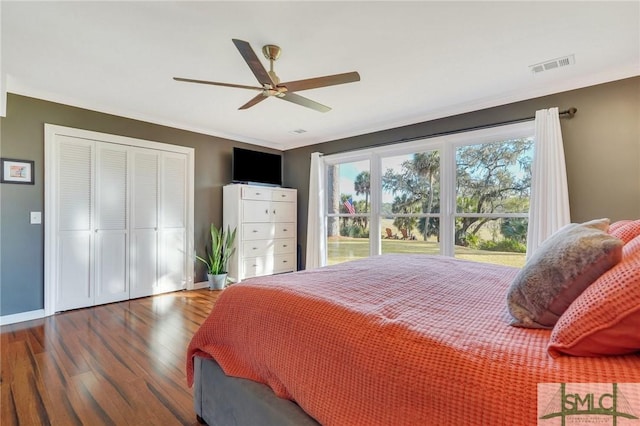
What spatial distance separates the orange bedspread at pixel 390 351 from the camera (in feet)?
2.39

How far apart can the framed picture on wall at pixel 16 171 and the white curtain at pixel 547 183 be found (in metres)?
5.19

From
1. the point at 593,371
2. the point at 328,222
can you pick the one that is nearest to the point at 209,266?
the point at 328,222

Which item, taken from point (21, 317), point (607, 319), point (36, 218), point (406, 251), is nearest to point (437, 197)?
point (406, 251)

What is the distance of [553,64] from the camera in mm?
2541

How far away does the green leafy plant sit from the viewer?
4.38 m

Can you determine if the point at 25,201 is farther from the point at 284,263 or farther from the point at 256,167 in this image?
the point at 284,263

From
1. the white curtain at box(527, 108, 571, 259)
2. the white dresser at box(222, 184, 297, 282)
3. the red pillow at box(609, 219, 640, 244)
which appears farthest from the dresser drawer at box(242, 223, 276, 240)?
the red pillow at box(609, 219, 640, 244)

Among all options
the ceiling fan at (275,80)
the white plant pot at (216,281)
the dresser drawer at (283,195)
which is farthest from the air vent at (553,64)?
the white plant pot at (216,281)

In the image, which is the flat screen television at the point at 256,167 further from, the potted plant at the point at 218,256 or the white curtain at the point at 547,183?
the white curtain at the point at 547,183

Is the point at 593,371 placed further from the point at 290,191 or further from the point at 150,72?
the point at 290,191

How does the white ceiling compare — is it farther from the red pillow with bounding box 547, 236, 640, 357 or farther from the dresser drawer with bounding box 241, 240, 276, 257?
the dresser drawer with bounding box 241, 240, 276, 257

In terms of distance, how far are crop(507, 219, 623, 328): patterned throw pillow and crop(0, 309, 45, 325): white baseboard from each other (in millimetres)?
4269

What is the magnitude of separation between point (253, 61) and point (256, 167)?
3.16 metres

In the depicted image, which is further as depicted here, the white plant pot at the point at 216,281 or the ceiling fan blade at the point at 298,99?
the white plant pot at the point at 216,281
